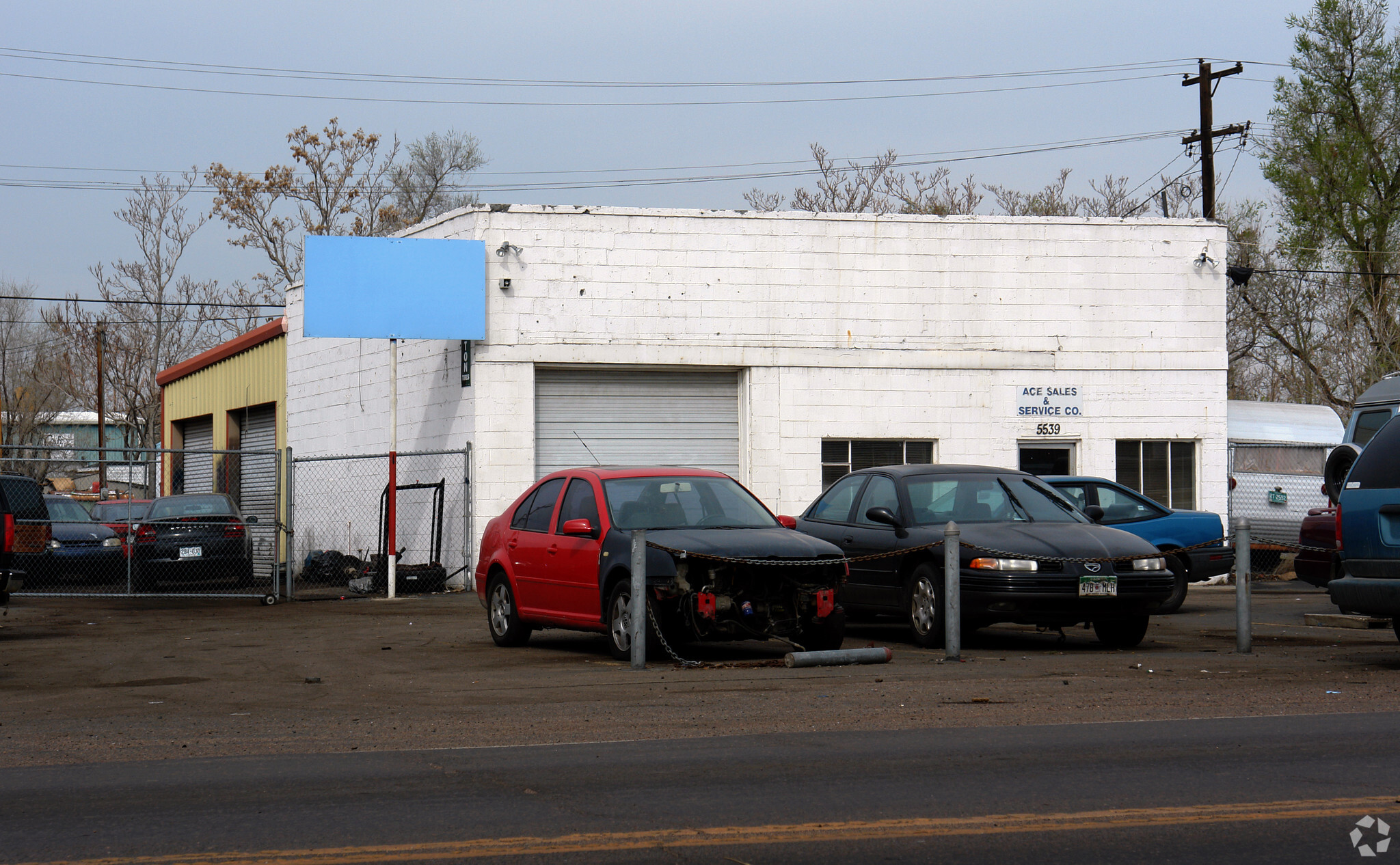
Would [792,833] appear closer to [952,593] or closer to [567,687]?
[567,687]

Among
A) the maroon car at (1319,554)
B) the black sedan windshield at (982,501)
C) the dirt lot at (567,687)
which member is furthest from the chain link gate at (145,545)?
the maroon car at (1319,554)

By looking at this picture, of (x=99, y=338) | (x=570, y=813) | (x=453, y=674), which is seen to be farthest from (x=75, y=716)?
(x=99, y=338)

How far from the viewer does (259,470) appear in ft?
98.0

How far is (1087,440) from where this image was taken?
78.4 feet

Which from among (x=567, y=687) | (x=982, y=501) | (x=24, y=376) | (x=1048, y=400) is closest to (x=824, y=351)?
(x=1048, y=400)

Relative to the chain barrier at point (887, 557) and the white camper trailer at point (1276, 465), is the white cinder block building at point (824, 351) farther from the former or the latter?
the chain barrier at point (887, 557)

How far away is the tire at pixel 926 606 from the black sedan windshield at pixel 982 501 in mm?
690

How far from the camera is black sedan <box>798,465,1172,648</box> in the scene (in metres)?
11.7

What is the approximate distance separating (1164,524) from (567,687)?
31.5ft

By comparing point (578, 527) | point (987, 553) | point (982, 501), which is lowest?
point (987, 553)

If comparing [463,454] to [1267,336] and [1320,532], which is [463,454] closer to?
[1320,532]

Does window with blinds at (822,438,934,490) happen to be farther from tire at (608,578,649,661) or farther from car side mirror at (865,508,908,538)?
tire at (608,578,649,661)

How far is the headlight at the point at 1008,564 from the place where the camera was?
1170 cm

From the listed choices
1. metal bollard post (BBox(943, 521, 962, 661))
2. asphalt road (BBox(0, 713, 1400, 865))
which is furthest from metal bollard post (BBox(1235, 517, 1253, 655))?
asphalt road (BBox(0, 713, 1400, 865))
